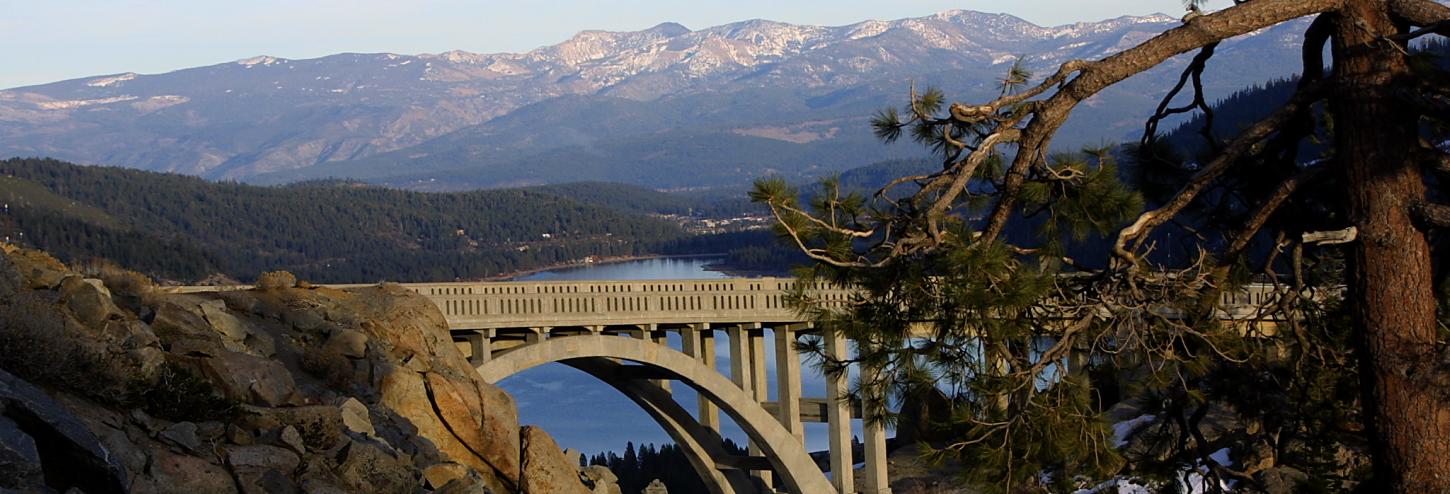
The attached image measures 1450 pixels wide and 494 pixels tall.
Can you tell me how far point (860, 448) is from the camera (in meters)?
56.9

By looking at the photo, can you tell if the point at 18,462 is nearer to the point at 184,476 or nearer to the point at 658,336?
the point at 184,476

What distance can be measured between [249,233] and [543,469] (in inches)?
6701

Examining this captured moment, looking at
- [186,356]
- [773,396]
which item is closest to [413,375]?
[186,356]

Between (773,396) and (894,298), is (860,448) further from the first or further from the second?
(894,298)

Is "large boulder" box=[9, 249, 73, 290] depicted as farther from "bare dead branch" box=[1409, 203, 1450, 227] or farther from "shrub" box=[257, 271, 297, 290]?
"bare dead branch" box=[1409, 203, 1450, 227]

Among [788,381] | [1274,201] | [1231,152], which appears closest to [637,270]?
[788,381]

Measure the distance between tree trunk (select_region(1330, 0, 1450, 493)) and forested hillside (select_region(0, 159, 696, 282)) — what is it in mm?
104089

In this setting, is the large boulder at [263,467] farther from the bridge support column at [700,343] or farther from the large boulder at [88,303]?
the bridge support column at [700,343]

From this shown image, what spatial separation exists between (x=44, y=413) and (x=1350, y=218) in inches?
291

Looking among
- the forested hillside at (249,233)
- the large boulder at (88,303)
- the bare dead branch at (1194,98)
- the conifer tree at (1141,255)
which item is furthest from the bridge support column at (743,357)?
the forested hillside at (249,233)

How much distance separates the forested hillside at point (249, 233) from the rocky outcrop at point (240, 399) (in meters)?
94.7

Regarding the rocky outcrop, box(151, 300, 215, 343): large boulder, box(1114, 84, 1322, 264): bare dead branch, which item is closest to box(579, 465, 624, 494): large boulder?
the rocky outcrop

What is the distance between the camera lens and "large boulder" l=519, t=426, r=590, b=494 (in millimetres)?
17594

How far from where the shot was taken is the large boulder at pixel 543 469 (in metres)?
17.6
